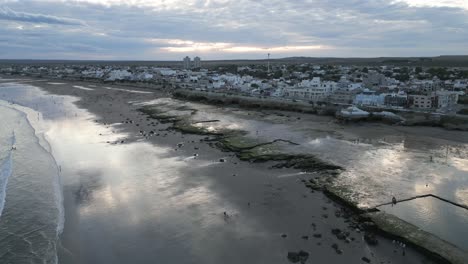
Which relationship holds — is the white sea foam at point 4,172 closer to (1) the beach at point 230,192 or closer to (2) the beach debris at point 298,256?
(1) the beach at point 230,192

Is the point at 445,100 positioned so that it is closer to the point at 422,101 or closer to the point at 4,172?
the point at 422,101

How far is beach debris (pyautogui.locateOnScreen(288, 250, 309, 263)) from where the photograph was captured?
12516 millimetres

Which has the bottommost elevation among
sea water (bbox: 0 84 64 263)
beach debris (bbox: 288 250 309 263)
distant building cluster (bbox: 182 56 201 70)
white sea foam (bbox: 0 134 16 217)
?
beach debris (bbox: 288 250 309 263)

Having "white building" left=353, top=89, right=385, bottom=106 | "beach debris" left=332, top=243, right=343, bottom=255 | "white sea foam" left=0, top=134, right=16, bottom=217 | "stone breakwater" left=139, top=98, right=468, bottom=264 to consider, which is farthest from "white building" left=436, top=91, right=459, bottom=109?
"white sea foam" left=0, top=134, right=16, bottom=217

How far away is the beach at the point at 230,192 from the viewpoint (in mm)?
13195

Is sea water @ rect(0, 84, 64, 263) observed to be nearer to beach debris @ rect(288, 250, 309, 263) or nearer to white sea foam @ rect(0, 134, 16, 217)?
white sea foam @ rect(0, 134, 16, 217)

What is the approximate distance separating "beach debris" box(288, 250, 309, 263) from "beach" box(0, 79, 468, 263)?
77 mm

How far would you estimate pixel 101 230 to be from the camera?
14.6 m

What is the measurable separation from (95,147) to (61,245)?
1547cm

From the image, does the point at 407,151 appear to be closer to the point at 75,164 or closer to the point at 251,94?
the point at 75,164

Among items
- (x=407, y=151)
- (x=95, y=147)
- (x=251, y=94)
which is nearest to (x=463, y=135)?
(x=407, y=151)

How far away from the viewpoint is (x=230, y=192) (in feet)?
61.5

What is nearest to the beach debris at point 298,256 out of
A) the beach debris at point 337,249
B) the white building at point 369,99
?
the beach debris at point 337,249

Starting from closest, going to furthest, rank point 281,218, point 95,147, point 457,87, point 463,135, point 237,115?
1. point 281,218
2. point 95,147
3. point 463,135
4. point 237,115
5. point 457,87
